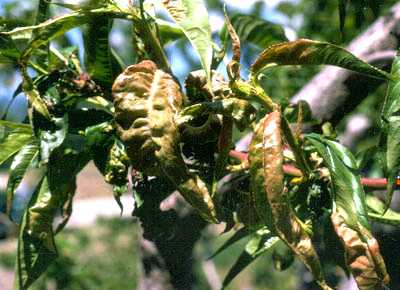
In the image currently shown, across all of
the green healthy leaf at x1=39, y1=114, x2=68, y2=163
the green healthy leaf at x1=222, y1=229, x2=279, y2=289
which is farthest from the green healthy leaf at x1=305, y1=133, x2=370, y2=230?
the green healthy leaf at x1=39, y1=114, x2=68, y2=163

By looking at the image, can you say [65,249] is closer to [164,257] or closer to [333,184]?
[164,257]

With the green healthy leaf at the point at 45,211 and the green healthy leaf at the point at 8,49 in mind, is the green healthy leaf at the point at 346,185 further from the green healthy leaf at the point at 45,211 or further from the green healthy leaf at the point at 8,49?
the green healthy leaf at the point at 8,49

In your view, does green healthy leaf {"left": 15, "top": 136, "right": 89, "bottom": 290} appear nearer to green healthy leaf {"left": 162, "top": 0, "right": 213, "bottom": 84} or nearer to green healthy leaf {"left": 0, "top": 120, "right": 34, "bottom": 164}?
green healthy leaf {"left": 0, "top": 120, "right": 34, "bottom": 164}

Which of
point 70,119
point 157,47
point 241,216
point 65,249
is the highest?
point 157,47

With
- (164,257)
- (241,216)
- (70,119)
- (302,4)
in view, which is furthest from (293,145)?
(302,4)

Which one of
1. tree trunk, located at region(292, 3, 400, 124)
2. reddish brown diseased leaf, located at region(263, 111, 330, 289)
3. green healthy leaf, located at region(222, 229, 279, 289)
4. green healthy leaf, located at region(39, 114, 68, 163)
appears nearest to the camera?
reddish brown diseased leaf, located at region(263, 111, 330, 289)

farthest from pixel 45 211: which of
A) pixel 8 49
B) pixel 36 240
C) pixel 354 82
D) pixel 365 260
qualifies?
pixel 354 82
